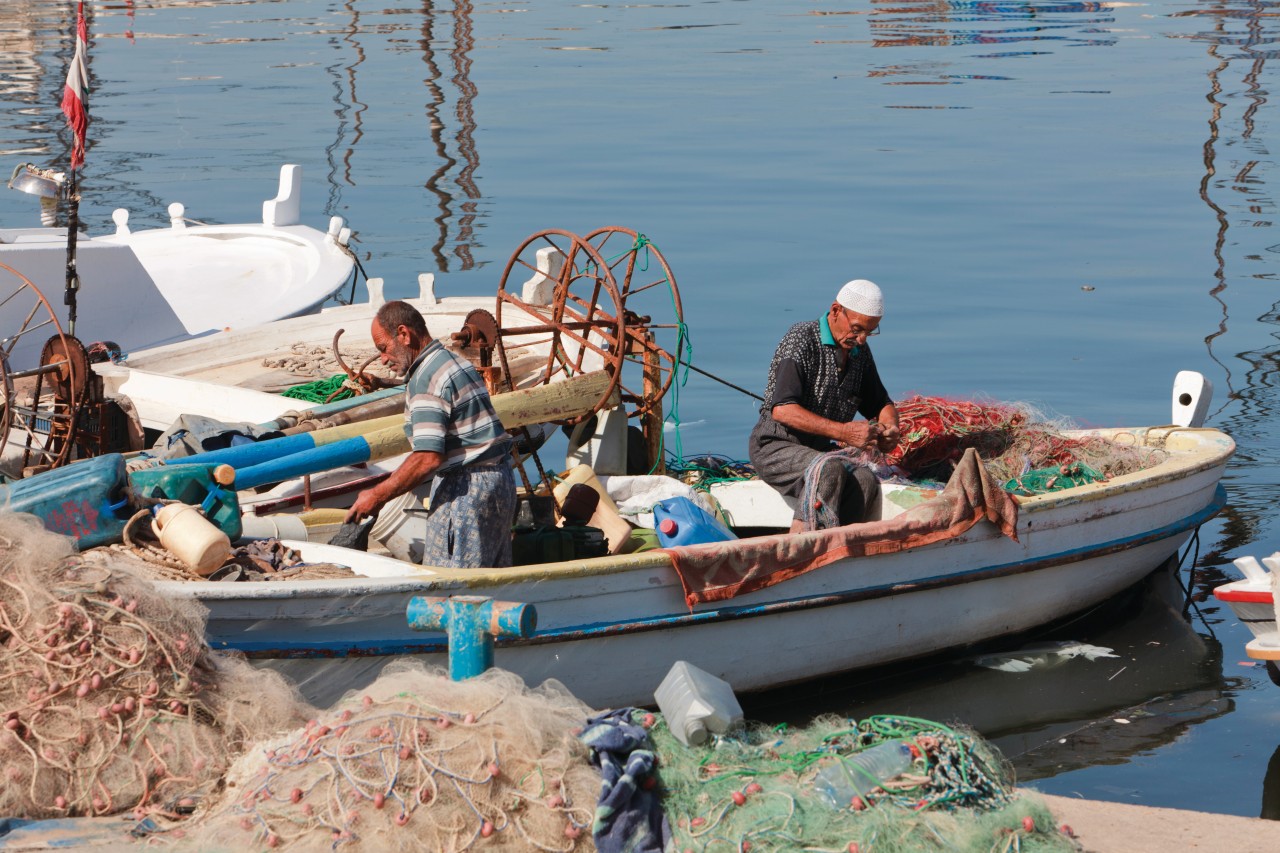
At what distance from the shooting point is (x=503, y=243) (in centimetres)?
1873

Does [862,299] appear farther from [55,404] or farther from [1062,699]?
[55,404]

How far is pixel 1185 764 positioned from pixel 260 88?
88.4 ft

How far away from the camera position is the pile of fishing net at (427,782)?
14.3 ft

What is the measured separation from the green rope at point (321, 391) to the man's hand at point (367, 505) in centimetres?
274

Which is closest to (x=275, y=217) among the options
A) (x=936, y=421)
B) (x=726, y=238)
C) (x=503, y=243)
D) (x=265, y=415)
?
(x=503, y=243)

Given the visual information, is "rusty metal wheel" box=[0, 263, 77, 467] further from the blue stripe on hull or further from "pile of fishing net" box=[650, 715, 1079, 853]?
"pile of fishing net" box=[650, 715, 1079, 853]

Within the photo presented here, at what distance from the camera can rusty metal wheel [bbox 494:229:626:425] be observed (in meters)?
7.99

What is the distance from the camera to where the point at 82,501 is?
19.8ft

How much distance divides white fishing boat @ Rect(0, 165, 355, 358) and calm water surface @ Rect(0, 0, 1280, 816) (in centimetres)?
264

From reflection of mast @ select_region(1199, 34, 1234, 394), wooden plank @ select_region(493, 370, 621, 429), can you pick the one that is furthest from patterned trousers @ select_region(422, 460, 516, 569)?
reflection of mast @ select_region(1199, 34, 1234, 394)

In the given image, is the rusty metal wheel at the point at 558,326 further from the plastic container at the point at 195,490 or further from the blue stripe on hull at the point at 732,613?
the plastic container at the point at 195,490

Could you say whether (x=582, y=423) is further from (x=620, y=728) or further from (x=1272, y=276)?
(x=1272, y=276)

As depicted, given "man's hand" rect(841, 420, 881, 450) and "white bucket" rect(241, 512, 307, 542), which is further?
"man's hand" rect(841, 420, 881, 450)

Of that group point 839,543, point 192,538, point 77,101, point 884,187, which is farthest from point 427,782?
point 884,187
